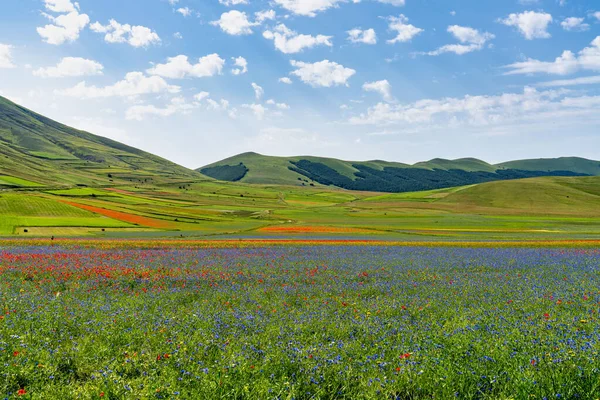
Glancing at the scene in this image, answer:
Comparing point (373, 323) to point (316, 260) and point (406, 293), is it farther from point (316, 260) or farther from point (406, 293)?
point (316, 260)

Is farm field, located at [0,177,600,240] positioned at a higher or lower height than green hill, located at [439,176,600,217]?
lower

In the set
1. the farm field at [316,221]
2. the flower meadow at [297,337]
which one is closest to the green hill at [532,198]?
the farm field at [316,221]

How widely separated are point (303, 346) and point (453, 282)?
12885 mm

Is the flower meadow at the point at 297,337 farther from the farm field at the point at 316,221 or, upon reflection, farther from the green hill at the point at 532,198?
the green hill at the point at 532,198

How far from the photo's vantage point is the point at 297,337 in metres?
9.74

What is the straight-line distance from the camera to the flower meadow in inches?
267

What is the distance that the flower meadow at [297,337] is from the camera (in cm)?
679

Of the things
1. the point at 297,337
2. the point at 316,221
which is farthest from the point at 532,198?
the point at 297,337

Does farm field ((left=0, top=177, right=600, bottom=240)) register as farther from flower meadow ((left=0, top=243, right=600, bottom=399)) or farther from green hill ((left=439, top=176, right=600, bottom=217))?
flower meadow ((left=0, top=243, right=600, bottom=399))

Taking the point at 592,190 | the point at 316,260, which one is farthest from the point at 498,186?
the point at 316,260

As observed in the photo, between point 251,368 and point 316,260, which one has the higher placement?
point 251,368

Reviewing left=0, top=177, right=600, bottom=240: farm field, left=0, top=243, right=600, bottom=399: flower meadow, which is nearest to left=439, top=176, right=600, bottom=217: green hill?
left=0, top=177, right=600, bottom=240: farm field

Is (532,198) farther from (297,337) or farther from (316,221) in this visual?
(297,337)

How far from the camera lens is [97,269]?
2145 cm
